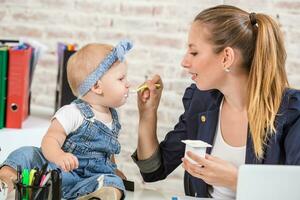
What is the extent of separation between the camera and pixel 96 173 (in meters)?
1.58

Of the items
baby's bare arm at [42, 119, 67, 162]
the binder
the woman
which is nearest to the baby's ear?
baby's bare arm at [42, 119, 67, 162]

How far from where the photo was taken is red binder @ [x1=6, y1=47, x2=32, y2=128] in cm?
213

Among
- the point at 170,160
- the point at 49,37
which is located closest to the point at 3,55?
the point at 49,37

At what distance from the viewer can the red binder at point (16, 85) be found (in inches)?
84.0

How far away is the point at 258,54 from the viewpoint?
1628 millimetres

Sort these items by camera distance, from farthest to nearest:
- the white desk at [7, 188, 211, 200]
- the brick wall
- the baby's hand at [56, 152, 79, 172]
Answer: the brick wall → the white desk at [7, 188, 211, 200] → the baby's hand at [56, 152, 79, 172]

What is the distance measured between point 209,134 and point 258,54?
1.08ft

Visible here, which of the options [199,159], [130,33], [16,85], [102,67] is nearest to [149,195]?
[199,159]

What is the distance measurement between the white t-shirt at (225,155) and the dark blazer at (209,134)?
22 millimetres

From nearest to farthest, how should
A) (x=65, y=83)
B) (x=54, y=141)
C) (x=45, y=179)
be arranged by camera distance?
(x=45, y=179) → (x=54, y=141) → (x=65, y=83)

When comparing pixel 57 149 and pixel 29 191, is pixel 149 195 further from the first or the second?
pixel 29 191

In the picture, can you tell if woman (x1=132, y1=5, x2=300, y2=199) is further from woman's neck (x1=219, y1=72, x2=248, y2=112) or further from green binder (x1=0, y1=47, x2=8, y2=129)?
green binder (x1=0, y1=47, x2=8, y2=129)

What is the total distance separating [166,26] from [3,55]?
84cm

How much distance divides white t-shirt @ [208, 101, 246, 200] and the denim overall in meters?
0.34
